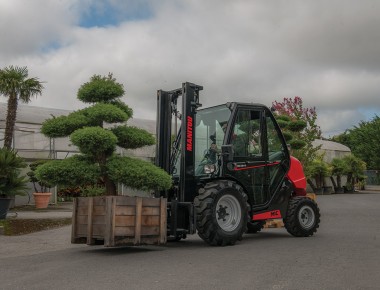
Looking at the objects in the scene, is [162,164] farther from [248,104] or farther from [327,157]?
[327,157]

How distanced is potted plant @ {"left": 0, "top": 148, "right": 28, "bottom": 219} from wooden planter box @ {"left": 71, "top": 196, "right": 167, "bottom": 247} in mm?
6871

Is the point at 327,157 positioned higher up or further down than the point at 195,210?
higher up

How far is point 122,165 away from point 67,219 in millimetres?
8168

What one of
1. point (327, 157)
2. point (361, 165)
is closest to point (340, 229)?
point (361, 165)

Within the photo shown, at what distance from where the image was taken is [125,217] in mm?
8461

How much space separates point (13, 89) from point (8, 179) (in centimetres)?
758

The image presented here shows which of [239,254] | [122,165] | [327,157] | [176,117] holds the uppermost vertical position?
[327,157]

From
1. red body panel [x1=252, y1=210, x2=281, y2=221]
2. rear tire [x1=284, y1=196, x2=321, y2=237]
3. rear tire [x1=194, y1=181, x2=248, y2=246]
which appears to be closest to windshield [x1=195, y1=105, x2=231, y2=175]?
rear tire [x1=194, y1=181, x2=248, y2=246]

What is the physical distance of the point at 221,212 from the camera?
374 inches

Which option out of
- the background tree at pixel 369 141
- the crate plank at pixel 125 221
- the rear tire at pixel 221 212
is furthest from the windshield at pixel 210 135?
the background tree at pixel 369 141

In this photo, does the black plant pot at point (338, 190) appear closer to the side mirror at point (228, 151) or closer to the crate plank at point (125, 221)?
the side mirror at point (228, 151)

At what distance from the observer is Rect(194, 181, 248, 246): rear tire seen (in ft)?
29.8

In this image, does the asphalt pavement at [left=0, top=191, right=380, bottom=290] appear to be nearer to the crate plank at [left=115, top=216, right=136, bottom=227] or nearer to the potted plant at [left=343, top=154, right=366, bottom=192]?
the crate plank at [left=115, top=216, right=136, bottom=227]

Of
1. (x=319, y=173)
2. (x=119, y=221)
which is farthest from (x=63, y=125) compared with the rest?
(x=319, y=173)
